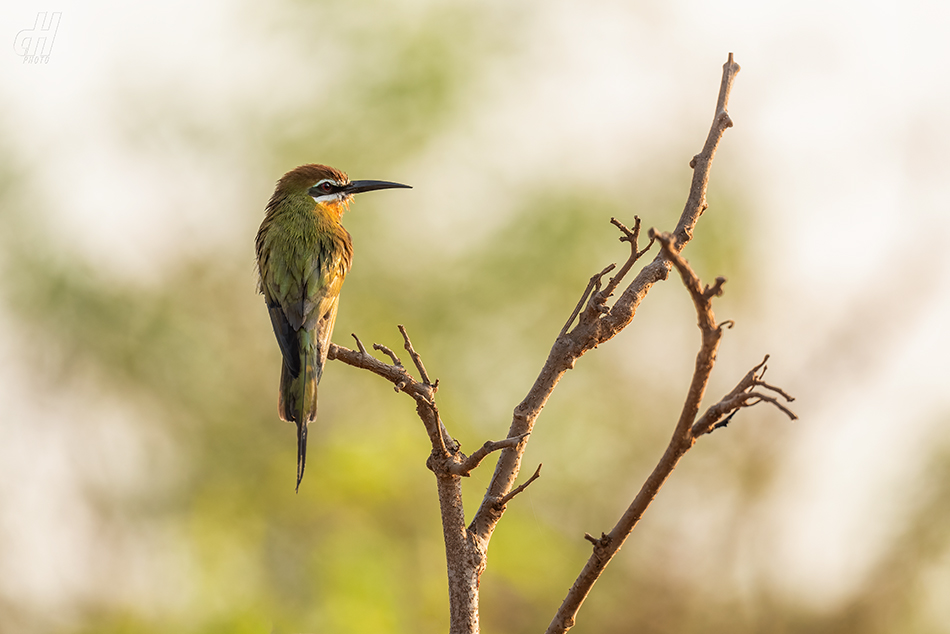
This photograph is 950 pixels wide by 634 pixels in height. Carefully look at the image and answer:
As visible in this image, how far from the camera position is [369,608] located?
685 cm

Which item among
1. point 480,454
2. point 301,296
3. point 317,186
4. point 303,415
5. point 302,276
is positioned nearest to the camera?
point 480,454

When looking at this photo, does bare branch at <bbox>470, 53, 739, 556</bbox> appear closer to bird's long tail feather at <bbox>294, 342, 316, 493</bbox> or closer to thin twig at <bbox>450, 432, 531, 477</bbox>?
thin twig at <bbox>450, 432, 531, 477</bbox>

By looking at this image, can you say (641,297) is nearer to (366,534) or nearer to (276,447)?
(366,534)

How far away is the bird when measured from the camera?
3.25 metres

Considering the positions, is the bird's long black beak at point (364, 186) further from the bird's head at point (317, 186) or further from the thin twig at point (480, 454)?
the thin twig at point (480, 454)

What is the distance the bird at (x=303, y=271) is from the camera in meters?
3.25

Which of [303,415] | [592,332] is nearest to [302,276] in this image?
[303,415]

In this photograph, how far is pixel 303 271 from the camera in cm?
377

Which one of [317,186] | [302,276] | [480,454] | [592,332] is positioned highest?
[317,186]

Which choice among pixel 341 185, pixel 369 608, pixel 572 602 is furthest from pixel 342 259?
pixel 369 608

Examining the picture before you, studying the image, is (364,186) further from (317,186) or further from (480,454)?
(480,454)

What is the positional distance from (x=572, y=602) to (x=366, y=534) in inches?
247

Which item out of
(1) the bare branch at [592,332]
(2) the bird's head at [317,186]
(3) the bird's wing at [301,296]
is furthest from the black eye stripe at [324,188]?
(1) the bare branch at [592,332]

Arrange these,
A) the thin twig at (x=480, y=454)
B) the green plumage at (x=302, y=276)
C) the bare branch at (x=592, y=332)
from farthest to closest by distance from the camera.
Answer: the green plumage at (x=302, y=276)
the bare branch at (x=592, y=332)
the thin twig at (x=480, y=454)
